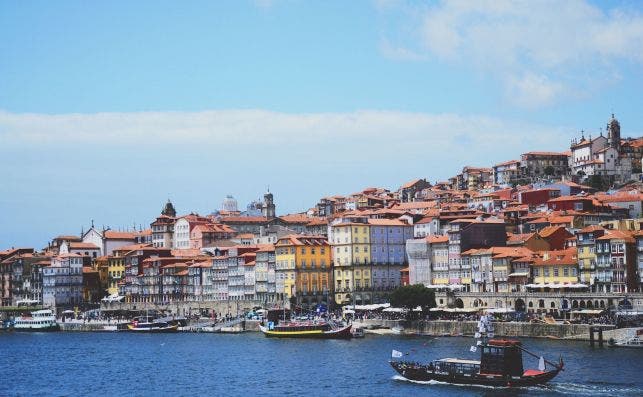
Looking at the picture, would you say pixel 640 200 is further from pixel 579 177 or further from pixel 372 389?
pixel 372 389

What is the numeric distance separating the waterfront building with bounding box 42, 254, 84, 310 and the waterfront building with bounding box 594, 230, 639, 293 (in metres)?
71.7

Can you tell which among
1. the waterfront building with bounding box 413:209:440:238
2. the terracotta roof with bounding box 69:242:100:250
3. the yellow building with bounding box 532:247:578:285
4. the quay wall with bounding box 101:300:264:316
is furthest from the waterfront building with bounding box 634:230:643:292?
the terracotta roof with bounding box 69:242:100:250

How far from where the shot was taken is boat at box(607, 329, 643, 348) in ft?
227

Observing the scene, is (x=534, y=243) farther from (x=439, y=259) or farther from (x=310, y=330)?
(x=310, y=330)

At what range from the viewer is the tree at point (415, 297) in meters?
92.4

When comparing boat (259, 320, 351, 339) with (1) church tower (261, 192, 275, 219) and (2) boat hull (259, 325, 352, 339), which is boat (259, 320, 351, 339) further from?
(1) church tower (261, 192, 275, 219)

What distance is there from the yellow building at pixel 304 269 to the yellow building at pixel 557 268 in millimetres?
25009

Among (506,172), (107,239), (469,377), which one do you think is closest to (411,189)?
(506,172)

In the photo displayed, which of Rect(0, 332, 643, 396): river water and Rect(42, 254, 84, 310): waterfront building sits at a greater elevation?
Rect(42, 254, 84, 310): waterfront building

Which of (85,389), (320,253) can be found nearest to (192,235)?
(320,253)

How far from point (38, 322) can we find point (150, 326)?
15846 mm

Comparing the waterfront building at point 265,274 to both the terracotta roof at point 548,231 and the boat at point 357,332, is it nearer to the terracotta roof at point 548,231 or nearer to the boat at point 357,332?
the boat at point 357,332

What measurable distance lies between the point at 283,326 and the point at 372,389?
35432 mm

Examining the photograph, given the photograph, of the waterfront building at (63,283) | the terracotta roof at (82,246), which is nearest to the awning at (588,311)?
the waterfront building at (63,283)
